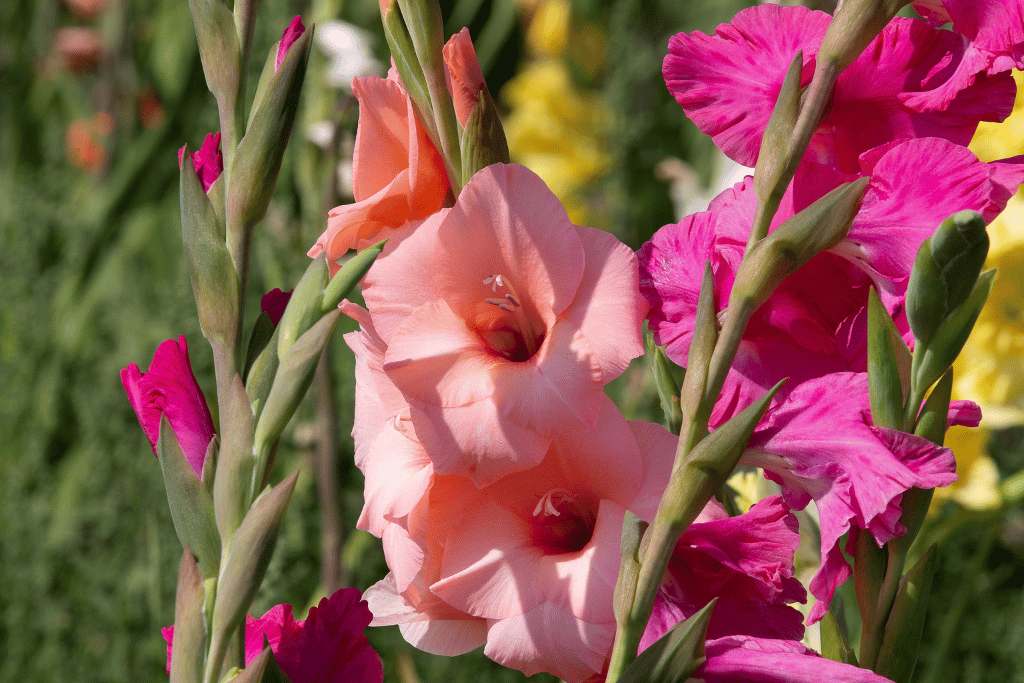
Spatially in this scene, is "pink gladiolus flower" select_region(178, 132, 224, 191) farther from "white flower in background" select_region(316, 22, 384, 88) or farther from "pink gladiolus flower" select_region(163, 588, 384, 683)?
"white flower in background" select_region(316, 22, 384, 88)

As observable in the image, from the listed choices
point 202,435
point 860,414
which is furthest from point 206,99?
point 860,414

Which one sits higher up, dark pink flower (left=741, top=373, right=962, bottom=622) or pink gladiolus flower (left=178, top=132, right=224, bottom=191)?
pink gladiolus flower (left=178, top=132, right=224, bottom=191)

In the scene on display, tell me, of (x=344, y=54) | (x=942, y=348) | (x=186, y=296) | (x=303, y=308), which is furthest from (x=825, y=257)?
(x=186, y=296)

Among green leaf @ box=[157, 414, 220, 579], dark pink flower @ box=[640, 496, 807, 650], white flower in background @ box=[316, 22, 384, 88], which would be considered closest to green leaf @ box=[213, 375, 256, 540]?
green leaf @ box=[157, 414, 220, 579]

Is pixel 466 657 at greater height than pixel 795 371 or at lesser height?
lesser

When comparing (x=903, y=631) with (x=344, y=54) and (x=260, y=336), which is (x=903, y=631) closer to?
(x=260, y=336)

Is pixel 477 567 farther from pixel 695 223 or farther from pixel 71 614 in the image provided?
pixel 71 614
